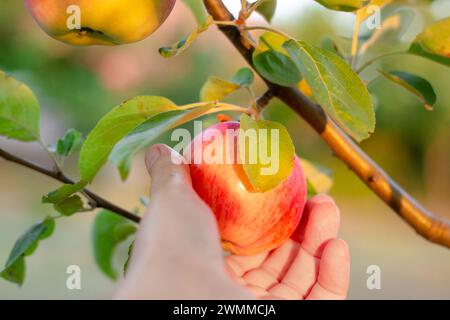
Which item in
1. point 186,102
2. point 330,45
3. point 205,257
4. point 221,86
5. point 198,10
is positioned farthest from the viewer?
point 186,102

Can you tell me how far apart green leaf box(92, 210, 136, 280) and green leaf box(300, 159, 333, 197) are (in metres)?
0.26

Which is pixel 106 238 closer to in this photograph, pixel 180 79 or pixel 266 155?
pixel 266 155

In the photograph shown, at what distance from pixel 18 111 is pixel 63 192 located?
6.1 inches

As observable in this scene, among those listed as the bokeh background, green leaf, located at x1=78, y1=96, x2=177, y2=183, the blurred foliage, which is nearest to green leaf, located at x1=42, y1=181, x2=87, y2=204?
green leaf, located at x1=78, y1=96, x2=177, y2=183

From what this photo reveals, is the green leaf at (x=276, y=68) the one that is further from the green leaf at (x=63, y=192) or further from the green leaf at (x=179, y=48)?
the green leaf at (x=63, y=192)

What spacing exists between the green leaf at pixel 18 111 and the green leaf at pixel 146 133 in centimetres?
26

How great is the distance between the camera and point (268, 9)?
745 mm

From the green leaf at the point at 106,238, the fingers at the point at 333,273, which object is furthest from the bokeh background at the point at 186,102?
the fingers at the point at 333,273

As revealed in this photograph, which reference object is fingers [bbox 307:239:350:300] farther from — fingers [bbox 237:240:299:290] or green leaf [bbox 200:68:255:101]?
green leaf [bbox 200:68:255:101]

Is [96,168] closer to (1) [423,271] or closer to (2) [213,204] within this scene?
(2) [213,204]

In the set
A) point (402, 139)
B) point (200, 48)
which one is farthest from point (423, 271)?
point (200, 48)

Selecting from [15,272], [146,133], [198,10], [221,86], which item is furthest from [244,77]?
[15,272]

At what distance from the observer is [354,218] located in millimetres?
5395
